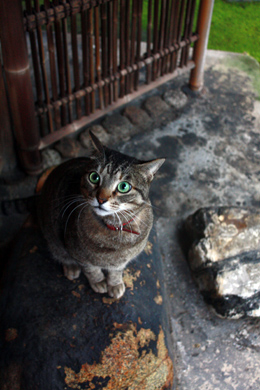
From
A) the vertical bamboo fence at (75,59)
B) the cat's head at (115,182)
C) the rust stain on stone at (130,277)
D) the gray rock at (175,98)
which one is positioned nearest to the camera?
the cat's head at (115,182)

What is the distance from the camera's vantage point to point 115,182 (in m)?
1.53

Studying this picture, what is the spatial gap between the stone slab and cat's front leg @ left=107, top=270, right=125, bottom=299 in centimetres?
3

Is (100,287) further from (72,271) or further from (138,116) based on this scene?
(138,116)

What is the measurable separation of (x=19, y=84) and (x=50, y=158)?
2.68 feet

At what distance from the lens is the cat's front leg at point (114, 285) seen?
183 centimetres

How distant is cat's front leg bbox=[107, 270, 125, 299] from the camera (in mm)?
1834

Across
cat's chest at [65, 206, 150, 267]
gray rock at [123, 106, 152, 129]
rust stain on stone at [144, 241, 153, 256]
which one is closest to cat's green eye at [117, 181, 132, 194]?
cat's chest at [65, 206, 150, 267]

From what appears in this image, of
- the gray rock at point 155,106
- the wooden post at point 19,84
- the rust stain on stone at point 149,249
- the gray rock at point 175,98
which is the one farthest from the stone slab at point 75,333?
the gray rock at point 175,98

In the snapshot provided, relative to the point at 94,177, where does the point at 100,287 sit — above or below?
below

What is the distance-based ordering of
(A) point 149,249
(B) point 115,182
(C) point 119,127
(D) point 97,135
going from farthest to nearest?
(C) point 119,127
(D) point 97,135
(A) point 149,249
(B) point 115,182

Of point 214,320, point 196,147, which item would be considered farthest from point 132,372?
point 196,147

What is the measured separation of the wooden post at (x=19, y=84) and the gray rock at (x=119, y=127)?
2.60ft

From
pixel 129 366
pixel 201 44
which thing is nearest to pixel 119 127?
pixel 201 44

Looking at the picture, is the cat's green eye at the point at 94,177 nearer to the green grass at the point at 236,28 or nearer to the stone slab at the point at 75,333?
the stone slab at the point at 75,333
